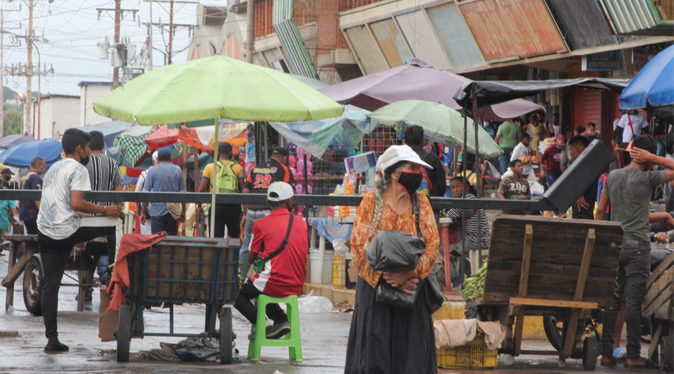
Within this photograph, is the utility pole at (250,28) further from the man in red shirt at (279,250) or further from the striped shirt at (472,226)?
the man in red shirt at (279,250)

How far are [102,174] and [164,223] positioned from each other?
2184mm

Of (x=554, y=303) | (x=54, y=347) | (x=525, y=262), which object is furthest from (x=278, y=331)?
(x=554, y=303)

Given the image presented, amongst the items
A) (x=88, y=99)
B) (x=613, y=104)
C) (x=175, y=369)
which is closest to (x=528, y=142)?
(x=613, y=104)

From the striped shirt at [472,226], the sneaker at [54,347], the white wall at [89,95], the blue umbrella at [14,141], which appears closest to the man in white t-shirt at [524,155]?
the striped shirt at [472,226]

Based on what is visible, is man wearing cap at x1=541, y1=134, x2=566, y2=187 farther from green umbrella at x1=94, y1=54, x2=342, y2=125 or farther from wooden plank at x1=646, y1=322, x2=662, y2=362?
green umbrella at x1=94, y1=54, x2=342, y2=125

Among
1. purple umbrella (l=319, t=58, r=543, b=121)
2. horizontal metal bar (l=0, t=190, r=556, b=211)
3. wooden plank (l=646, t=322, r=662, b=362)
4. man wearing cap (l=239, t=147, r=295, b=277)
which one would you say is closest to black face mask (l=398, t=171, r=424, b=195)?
horizontal metal bar (l=0, t=190, r=556, b=211)

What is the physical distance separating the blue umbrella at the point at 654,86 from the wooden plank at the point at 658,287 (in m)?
1.45

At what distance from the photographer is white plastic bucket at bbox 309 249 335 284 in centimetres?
1257

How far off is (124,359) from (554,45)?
42.7 feet

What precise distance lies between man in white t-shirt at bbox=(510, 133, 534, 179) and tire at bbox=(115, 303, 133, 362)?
476 inches

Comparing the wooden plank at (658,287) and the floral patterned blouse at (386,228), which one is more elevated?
the floral patterned blouse at (386,228)

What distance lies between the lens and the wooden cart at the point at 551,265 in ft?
21.7

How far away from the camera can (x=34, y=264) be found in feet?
32.2

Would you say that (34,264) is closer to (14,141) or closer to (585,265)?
(585,265)
